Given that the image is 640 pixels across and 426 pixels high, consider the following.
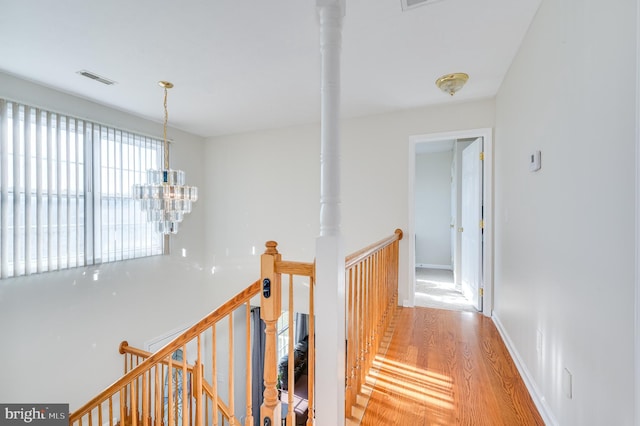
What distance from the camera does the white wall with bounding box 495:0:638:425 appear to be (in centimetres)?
93

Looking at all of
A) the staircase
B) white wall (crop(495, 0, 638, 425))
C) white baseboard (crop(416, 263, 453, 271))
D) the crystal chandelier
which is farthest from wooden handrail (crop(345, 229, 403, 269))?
white baseboard (crop(416, 263, 453, 271))

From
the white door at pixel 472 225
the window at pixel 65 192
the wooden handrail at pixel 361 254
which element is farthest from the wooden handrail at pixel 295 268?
the window at pixel 65 192

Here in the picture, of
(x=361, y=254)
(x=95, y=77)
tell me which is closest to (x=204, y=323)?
(x=361, y=254)

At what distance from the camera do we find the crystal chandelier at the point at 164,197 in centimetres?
256

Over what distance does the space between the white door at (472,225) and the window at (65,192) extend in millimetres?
4186

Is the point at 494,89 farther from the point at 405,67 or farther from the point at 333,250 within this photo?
the point at 333,250

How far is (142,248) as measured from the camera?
12.4 feet

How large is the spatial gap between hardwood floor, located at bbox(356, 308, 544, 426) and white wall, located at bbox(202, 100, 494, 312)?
0.98 metres

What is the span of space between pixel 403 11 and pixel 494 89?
1.65 m

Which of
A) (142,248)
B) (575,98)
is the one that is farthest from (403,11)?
(142,248)
